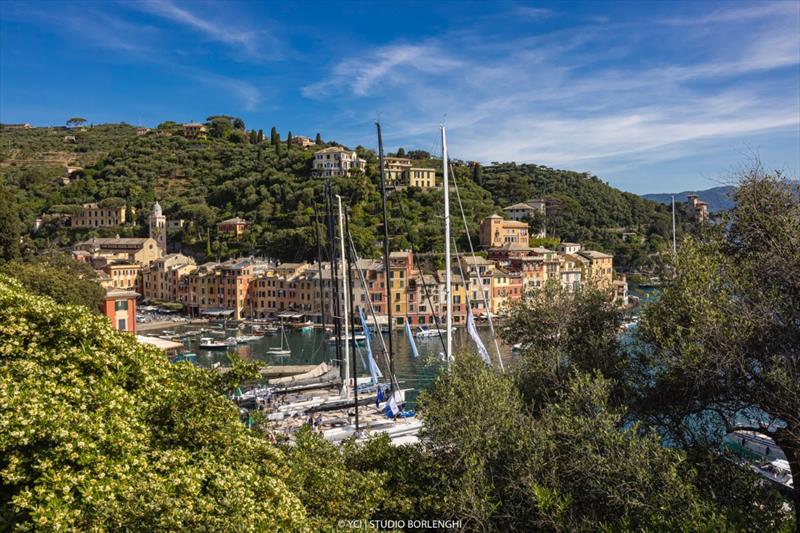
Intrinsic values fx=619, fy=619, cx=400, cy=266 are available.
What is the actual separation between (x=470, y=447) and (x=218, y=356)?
131 feet

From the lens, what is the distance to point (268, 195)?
92.6 metres

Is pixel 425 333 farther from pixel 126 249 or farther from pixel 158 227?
pixel 158 227

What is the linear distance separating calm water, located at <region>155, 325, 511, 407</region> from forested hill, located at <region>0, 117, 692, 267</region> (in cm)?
1605

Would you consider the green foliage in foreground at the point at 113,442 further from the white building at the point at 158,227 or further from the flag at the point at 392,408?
the white building at the point at 158,227

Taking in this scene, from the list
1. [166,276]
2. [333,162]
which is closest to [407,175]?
[333,162]

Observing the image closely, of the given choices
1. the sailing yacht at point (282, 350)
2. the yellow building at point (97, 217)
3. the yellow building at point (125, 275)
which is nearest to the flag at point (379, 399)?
the sailing yacht at point (282, 350)

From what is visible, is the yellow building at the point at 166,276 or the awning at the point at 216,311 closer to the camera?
the awning at the point at 216,311

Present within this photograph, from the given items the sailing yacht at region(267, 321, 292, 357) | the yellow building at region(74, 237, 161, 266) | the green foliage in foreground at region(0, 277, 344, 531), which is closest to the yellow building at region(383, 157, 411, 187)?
the yellow building at region(74, 237, 161, 266)

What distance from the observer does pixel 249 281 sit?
64.9 metres

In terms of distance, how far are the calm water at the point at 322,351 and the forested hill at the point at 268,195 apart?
1605cm

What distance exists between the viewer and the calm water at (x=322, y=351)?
38.8 meters

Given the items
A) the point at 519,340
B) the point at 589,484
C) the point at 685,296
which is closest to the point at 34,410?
the point at 589,484

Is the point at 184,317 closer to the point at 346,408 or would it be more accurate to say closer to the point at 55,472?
the point at 346,408

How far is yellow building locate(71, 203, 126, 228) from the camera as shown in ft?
301
